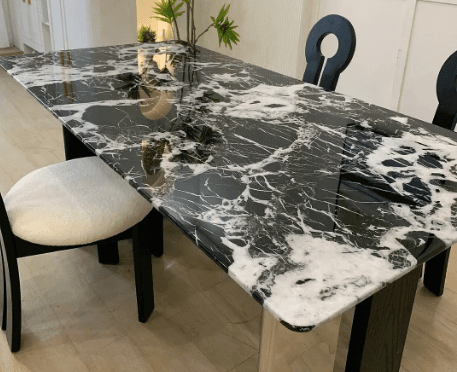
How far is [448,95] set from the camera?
170 cm

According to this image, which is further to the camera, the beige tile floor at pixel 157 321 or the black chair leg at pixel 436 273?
the black chair leg at pixel 436 273

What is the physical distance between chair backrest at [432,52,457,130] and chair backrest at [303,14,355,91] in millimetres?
414

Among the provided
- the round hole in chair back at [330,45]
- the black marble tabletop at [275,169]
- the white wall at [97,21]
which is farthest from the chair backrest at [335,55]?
the white wall at [97,21]

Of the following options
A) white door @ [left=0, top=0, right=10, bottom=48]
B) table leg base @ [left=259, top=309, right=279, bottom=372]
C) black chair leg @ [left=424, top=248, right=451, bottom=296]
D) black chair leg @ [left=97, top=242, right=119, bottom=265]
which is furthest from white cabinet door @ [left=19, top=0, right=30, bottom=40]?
table leg base @ [left=259, top=309, right=279, bottom=372]

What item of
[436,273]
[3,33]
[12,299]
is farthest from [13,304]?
[3,33]

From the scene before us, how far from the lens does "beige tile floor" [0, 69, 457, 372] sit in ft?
5.24

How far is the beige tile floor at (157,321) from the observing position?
160 centimetres

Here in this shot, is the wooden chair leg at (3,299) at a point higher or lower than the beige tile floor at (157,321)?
higher

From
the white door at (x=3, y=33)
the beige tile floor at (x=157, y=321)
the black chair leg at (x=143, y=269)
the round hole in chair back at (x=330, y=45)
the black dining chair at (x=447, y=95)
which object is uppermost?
the black dining chair at (x=447, y=95)

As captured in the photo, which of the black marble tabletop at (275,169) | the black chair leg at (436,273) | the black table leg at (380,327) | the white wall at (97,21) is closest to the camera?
the black marble tabletop at (275,169)

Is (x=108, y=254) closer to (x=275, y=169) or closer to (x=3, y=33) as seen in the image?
(x=275, y=169)

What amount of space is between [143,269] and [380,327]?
0.86m

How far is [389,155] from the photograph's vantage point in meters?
1.35

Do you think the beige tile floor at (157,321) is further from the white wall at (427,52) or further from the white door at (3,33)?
the white door at (3,33)
